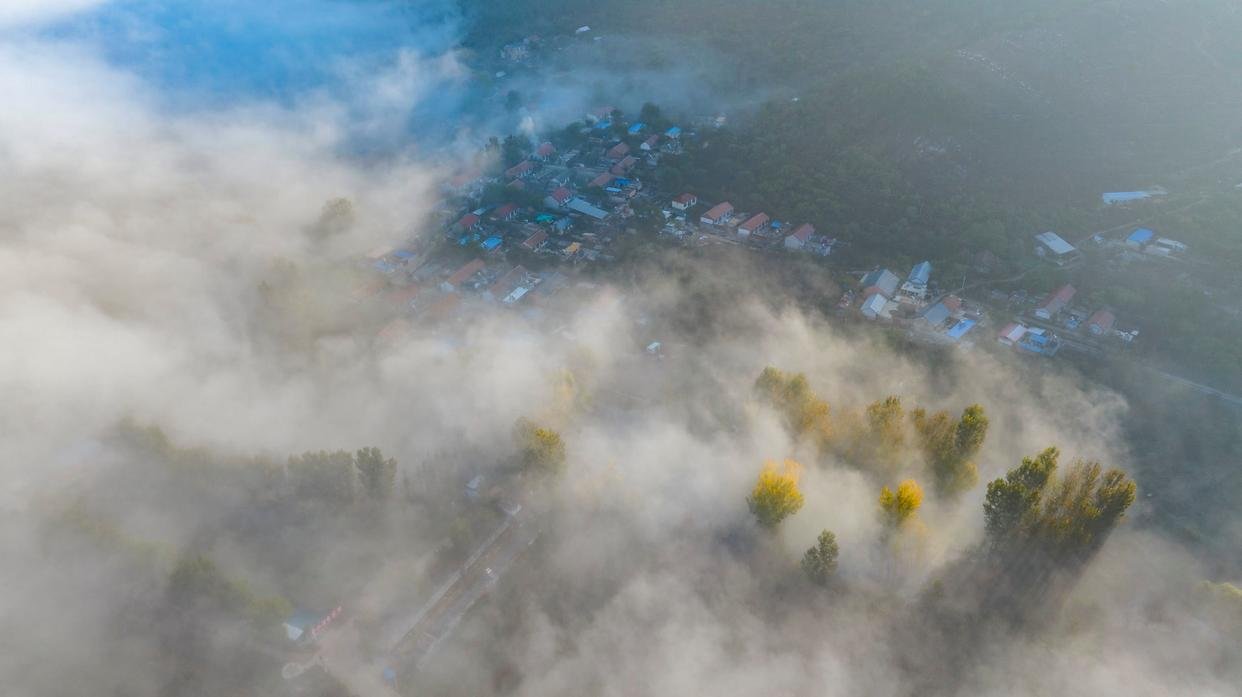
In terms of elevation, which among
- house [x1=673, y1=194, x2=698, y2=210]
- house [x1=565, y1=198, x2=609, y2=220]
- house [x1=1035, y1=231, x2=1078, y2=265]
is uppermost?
house [x1=1035, y1=231, x2=1078, y2=265]

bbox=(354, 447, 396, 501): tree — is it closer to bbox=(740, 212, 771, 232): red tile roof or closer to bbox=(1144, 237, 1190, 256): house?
bbox=(740, 212, 771, 232): red tile roof

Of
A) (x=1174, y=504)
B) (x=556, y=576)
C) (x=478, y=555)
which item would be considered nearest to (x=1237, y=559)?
(x=1174, y=504)

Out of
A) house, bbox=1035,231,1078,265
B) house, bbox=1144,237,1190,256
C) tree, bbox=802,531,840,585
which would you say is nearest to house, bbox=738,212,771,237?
house, bbox=1035,231,1078,265

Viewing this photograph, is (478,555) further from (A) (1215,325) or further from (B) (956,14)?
(B) (956,14)

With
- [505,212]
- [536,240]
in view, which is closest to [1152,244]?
[536,240]

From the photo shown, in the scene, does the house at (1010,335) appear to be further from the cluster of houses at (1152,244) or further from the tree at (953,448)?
the tree at (953,448)

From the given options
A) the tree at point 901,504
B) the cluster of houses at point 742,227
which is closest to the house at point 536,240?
the cluster of houses at point 742,227
